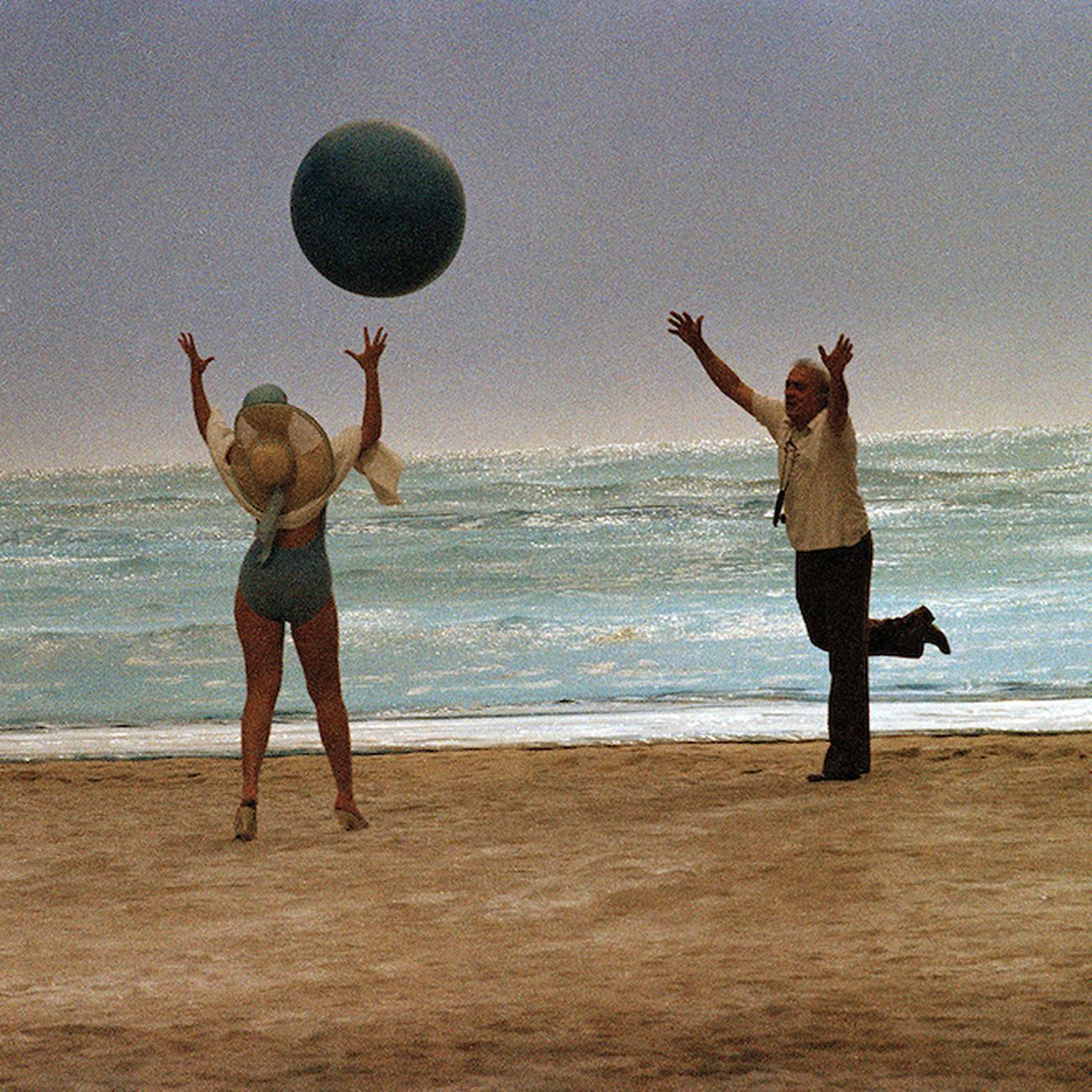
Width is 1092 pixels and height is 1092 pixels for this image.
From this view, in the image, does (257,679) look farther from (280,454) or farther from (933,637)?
(933,637)

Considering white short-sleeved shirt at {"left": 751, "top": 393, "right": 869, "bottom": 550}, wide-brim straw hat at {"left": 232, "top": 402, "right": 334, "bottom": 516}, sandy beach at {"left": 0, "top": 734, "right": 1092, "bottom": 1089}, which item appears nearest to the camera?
sandy beach at {"left": 0, "top": 734, "right": 1092, "bottom": 1089}

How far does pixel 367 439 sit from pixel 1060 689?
540cm

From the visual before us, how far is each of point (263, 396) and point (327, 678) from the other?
0.95 meters

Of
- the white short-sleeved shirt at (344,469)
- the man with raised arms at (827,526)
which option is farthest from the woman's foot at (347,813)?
the man with raised arms at (827,526)

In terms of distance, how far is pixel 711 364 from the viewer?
21.8 ft

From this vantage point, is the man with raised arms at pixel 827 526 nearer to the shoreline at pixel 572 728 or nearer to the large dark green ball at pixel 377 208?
the large dark green ball at pixel 377 208

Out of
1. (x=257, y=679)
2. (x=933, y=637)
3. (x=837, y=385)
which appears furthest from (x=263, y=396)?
(x=933, y=637)

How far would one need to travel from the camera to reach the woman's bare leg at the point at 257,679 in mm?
5812

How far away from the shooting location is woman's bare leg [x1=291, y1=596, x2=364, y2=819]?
579 centimetres

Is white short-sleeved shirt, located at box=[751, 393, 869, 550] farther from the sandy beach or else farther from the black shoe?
the sandy beach

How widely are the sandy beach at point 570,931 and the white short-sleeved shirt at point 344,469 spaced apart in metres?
1.10

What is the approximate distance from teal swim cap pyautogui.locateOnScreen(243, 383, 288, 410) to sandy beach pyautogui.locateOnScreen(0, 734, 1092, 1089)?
4.82 ft

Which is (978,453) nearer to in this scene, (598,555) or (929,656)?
(598,555)

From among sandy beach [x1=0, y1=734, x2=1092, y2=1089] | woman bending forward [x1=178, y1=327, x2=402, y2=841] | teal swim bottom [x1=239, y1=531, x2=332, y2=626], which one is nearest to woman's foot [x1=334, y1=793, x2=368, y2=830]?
sandy beach [x1=0, y1=734, x2=1092, y2=1089]
